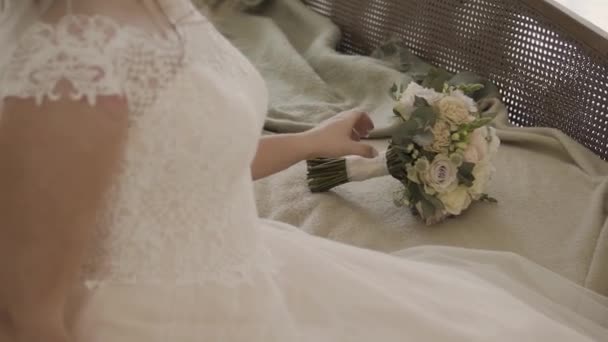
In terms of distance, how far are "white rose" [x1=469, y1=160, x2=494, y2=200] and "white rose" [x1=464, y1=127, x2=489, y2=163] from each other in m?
0.01

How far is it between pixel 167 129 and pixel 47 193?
0.12 metres

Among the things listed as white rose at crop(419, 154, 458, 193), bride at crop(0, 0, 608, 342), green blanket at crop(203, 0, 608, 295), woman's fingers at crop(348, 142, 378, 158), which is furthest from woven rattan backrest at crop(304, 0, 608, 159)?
bride at crop(0, 0, 608, 342)

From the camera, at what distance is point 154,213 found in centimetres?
66

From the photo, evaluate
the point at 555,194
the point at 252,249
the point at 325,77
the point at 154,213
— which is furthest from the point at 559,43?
the point at 154,213

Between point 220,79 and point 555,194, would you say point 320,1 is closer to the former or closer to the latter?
point 555,194

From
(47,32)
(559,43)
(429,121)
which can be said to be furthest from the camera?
(559,43)

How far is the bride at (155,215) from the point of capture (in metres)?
0.55

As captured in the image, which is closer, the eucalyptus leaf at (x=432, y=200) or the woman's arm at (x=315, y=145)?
the woman's arm at (x=315, y=145)

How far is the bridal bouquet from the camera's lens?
131cm

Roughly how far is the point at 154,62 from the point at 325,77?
1265 millimetres

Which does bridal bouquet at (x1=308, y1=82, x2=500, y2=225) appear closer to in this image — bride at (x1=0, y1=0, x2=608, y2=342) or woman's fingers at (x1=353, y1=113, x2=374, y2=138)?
woman's fingers at (x1=353, y1=113, x2=374, y2=138)

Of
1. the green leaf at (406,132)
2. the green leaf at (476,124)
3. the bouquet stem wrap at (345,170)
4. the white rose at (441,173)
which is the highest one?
the green leaf at (476,124)

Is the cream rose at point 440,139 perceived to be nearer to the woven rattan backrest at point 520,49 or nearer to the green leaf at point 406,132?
the green leaf at point 406,132

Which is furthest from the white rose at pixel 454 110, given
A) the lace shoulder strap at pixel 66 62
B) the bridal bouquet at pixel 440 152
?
the lace shoulder strap at pixel 66 62
